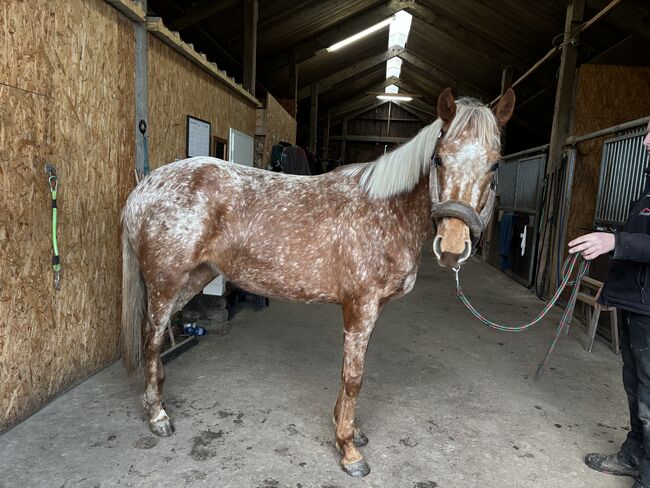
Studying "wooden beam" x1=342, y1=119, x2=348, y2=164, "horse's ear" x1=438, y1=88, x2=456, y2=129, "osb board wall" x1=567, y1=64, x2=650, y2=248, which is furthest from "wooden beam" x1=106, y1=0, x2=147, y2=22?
"wooden beam" x1=342, y1=119, x2=348, y2=164

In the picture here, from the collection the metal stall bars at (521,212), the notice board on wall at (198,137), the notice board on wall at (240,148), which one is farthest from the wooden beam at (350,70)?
the notice board on wall at (198,137)

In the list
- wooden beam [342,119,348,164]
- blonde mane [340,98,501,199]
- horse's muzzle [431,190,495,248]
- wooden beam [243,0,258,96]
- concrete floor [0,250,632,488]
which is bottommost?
concrete floor [0,250,632,488]

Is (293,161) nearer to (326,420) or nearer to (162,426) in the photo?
(326,420)

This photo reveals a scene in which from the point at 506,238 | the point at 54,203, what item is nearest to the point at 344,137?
the point at 506,238

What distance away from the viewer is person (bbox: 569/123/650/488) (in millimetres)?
1665

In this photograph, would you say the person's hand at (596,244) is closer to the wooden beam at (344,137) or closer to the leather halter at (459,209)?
the leather halter at (459,209)

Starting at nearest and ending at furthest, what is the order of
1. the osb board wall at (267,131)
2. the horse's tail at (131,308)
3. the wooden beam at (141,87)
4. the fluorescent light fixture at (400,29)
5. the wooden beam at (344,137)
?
1. the horse's tail at (131,308)
2. the wooden beam at (141,87)
3. the osb board wall at (267,131)
4. the fluorescent light fixture at (400,29)
5. the wooden beam at (344,137)

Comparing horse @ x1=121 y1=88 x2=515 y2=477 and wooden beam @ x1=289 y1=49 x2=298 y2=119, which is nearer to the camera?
horse @ x1=121 y1=88 x2=515 y2=477

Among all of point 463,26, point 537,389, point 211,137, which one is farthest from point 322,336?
point 463,26

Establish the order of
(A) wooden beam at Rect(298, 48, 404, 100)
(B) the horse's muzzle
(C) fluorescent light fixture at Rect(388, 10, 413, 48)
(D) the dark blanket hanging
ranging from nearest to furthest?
(B) the horse's muzzle
(D) the dark blanket hanging
(C) fluorescent light fixture at Rect(388, 10, 413, 48)
(A) wooden beam at Rect(298, 48, 404, 100)

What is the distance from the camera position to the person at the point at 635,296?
1665mm

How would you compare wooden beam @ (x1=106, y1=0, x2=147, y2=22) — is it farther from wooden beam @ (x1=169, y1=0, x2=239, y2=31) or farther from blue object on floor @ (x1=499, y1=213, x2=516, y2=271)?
blue object on floor @ (x1=499, y1=213, x2=516, y2=271)

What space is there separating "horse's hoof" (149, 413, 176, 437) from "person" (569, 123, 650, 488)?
84.8 inches

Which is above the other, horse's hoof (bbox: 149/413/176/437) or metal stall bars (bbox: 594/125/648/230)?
metal stall bars (bbox: 594/125/648/230)
